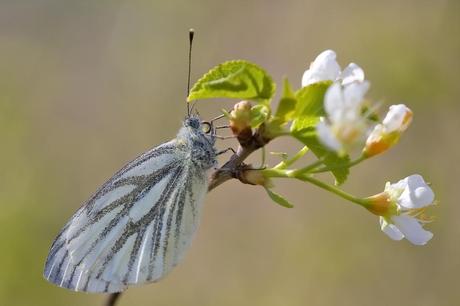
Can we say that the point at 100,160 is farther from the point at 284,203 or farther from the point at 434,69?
the point at 284,203

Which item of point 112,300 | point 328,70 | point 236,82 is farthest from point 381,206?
point 112,300

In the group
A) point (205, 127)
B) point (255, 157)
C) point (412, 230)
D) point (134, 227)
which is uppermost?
point (205, 127)

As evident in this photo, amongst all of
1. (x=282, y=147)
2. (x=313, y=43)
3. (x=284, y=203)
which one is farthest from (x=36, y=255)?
(x=313, y=43)

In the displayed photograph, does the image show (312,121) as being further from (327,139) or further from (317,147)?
(327,139)

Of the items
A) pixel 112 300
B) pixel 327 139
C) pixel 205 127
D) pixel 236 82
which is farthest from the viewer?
pixel 205 127

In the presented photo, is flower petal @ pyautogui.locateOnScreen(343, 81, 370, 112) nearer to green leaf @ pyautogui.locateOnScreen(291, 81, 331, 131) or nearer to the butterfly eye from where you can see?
green leaf @ pyautogui.locateOnScreen(291, 81, 331, 131)

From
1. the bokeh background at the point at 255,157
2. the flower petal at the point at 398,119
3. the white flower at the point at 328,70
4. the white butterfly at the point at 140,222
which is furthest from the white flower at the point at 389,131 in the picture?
the bokeh background at the point at 255,157
